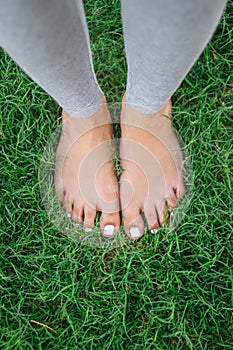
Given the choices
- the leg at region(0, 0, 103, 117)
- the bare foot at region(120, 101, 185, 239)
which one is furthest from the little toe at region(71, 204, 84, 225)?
the leg at region(0, 0, 103, 117)

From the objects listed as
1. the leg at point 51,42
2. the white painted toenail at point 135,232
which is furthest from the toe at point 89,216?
the leg at point 51,42

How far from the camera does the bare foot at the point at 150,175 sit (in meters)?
1.15

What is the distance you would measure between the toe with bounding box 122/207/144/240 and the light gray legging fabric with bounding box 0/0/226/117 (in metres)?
0.39

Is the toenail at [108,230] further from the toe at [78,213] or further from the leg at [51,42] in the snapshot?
the leg at [51,42]

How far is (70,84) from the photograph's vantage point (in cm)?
83

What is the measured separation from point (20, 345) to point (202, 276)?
48cm

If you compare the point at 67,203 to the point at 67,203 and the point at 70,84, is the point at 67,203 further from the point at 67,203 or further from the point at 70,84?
the point at 70,84

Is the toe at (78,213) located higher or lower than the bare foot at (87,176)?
lower

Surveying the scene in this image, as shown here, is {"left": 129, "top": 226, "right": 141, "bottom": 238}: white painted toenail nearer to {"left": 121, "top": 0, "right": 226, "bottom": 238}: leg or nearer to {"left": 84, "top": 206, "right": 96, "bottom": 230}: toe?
{"left": 121, "top": 0, "right": 226, "bottom": 238}: leg

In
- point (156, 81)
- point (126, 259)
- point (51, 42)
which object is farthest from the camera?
point (126, 259)

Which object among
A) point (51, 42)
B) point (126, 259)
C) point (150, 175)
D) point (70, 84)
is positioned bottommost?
point (126, 259)

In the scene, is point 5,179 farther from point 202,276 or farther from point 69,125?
point 202,276

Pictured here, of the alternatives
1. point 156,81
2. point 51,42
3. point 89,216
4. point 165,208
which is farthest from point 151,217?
point 51,42

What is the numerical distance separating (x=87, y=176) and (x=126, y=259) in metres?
0.24
